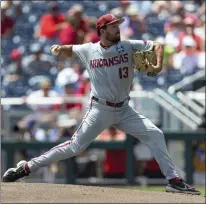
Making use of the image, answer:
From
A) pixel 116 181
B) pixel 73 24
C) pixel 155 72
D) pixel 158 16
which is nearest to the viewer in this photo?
pixel 155 72

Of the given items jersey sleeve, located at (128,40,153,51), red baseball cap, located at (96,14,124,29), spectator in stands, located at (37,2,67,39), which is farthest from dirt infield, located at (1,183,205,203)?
spectator in stands, located at (37,2,67,39)

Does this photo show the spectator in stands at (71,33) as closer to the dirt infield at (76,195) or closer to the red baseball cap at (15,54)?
the red baseball cap at (15,54)

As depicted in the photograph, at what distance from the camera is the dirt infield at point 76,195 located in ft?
22.6

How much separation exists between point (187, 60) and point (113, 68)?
6899 millimetres

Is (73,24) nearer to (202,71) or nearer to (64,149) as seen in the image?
(202,71)

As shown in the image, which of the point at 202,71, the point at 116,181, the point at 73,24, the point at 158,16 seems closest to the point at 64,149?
the point at 116,181

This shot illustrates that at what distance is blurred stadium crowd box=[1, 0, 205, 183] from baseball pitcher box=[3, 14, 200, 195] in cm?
540

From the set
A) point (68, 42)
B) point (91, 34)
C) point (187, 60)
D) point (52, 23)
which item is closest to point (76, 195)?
point (187, 60)

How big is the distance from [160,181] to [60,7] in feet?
17.4

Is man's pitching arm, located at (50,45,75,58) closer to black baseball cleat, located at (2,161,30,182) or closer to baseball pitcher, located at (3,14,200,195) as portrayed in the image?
baseball pitcher, located at (3,14,200,195)

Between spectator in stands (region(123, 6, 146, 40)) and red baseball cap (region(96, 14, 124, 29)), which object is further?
spectator in stands (region(123, 6, 146, 40))

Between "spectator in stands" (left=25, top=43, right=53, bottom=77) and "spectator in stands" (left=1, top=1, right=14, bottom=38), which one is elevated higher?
"spectator in stands" (left=1, top=1, right=14, bottom=38)

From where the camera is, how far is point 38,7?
16531 mm

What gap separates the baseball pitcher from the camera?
7.58m
